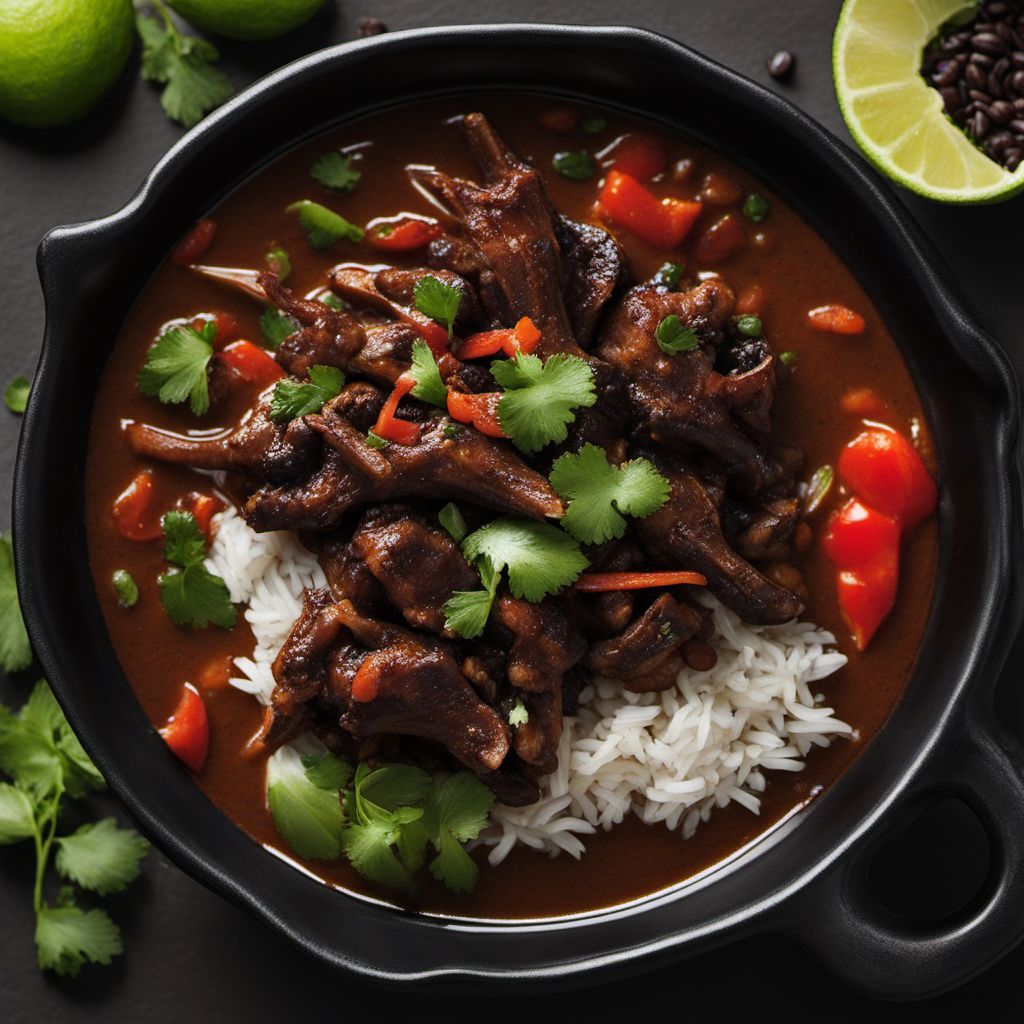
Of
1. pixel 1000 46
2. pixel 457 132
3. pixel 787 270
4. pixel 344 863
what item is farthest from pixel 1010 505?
pixel 344 863

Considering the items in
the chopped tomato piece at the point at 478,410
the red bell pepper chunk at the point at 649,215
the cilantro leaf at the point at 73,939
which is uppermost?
the red bell pepper chunk at the point at 649,215

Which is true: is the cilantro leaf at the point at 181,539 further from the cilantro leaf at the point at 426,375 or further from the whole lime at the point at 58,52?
the whole lime at the point at 58,52

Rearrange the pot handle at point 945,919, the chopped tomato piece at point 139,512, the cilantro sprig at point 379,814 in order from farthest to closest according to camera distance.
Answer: the chopped tomato piece at point 139,512 → the cilantro sprig at point 379,814 → the pot handle at point 945,919

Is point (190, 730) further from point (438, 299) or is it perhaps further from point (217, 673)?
point (438, 299)

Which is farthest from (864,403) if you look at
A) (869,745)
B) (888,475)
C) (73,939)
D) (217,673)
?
(73,939)

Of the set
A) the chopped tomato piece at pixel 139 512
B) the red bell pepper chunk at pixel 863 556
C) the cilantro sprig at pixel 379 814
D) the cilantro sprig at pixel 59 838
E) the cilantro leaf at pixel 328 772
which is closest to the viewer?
the cilantro sprig at pixel 379 814

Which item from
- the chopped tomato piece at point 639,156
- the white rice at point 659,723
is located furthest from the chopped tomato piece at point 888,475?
the chopped tomato piece at point 639,156

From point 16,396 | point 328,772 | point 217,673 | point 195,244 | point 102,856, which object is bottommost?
point 102,856
